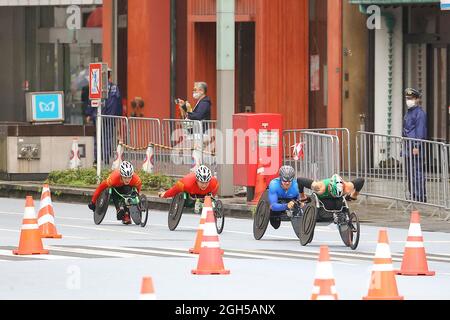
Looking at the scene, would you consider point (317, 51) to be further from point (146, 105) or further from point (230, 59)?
point (230, 59)

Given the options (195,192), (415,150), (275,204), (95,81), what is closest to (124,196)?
(195,192)

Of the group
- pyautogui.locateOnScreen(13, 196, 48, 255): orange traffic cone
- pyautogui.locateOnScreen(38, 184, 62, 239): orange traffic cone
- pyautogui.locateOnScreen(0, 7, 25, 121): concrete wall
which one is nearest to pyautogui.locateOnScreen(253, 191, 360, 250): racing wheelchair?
pyautogui.locateOnScreen(38, 184, 62, 239): orange traffic cone

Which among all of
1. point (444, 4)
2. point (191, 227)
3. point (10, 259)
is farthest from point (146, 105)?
point (10, 259)

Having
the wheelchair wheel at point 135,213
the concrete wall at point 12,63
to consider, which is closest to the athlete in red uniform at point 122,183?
the wheelchair wheel at point 135,213

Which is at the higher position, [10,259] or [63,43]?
[63,43]

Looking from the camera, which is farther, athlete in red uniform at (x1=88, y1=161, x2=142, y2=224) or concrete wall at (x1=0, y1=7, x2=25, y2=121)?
concrete wall at (x1=0, y1=7, x2=25, y2=121)

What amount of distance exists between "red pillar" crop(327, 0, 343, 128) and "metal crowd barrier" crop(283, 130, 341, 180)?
6203mm

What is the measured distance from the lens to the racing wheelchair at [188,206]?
22.8 meters

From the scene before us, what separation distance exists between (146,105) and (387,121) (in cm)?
719

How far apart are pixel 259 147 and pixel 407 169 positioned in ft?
→ 8.07

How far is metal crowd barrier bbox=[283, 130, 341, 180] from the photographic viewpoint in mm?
26578

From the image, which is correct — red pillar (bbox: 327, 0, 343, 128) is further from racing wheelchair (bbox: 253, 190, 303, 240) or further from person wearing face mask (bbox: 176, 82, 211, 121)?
Answer: racing wheelchair (bbox: 253, 190, 303, 240)

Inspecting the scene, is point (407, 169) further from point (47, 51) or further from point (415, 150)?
point (47, 51)

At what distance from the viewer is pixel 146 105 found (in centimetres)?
3894
